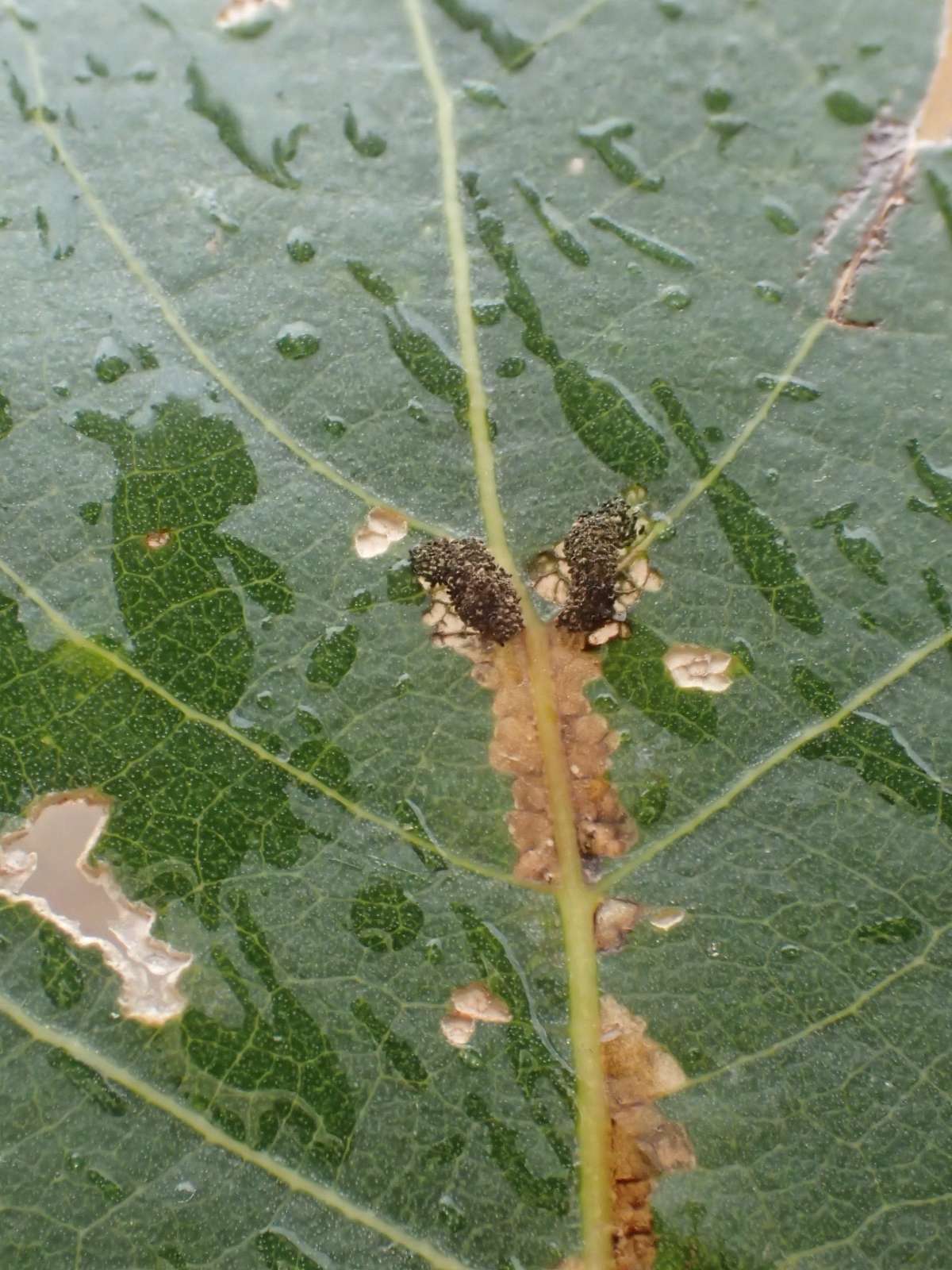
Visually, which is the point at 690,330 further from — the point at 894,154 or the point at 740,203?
the point at 894,154

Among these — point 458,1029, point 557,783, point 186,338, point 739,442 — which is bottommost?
point 458,1029

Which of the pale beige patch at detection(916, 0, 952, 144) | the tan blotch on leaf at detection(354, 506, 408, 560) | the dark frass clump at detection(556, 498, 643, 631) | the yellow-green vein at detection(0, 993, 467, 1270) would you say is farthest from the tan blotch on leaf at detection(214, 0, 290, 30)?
the yellow-green vein at detection(0, 993, 467, 1270)

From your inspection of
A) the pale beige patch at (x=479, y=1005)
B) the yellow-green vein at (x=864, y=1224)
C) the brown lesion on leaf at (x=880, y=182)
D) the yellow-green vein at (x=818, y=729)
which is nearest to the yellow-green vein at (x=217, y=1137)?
the pale beige patch at (x=479, y=1005)

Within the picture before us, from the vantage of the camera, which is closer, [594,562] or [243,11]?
[594,562]

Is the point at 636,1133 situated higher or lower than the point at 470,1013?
lower

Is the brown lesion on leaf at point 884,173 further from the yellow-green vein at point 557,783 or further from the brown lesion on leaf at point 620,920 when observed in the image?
the brown lesion on leaf at point 620,920

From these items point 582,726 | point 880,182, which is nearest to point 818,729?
point 582,726

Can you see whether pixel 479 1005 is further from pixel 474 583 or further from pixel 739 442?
pixel 739 442

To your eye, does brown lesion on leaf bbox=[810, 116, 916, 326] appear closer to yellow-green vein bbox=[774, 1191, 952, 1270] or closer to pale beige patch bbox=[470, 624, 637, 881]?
pale beige patch bbox=[470, 624, 637, 881]

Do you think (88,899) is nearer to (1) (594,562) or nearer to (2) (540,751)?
(2) (540,751)
